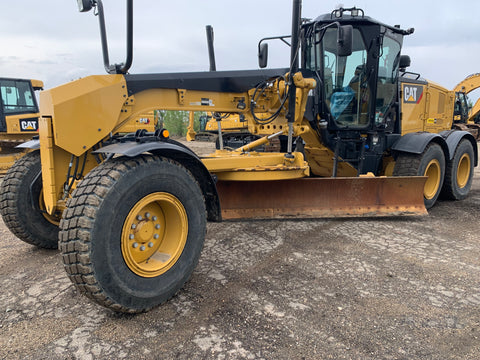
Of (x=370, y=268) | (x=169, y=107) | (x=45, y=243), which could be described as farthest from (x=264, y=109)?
(x=45, y=243)

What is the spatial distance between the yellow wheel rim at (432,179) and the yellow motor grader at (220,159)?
21mm

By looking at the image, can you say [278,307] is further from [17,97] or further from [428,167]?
[17,97]

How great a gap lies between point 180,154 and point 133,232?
72cm

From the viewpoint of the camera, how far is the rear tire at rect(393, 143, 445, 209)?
5.38 metres

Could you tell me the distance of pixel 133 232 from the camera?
2.60 metres

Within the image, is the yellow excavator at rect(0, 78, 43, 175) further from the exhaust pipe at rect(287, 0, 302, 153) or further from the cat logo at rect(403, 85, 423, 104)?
the cat logo at rect(403, 85, 423, 104)

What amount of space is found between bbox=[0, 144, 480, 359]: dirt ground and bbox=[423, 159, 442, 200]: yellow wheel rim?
5.24ft

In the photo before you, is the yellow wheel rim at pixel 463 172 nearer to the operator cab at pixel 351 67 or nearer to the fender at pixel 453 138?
the fender at pixel 453 138

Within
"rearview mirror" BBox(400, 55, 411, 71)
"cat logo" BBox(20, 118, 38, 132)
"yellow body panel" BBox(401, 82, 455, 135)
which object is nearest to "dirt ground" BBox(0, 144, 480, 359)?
"yellow body panel" BBox(401, 82, 455, 135)

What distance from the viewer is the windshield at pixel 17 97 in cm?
972

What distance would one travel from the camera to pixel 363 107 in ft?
17.4

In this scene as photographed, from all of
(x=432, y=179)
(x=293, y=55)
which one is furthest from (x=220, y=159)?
(x=432, y=179)

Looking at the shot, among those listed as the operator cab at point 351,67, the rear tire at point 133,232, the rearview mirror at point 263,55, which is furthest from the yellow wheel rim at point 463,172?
the rear tire at point 133,232

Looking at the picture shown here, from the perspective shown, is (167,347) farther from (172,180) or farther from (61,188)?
(61,188)
